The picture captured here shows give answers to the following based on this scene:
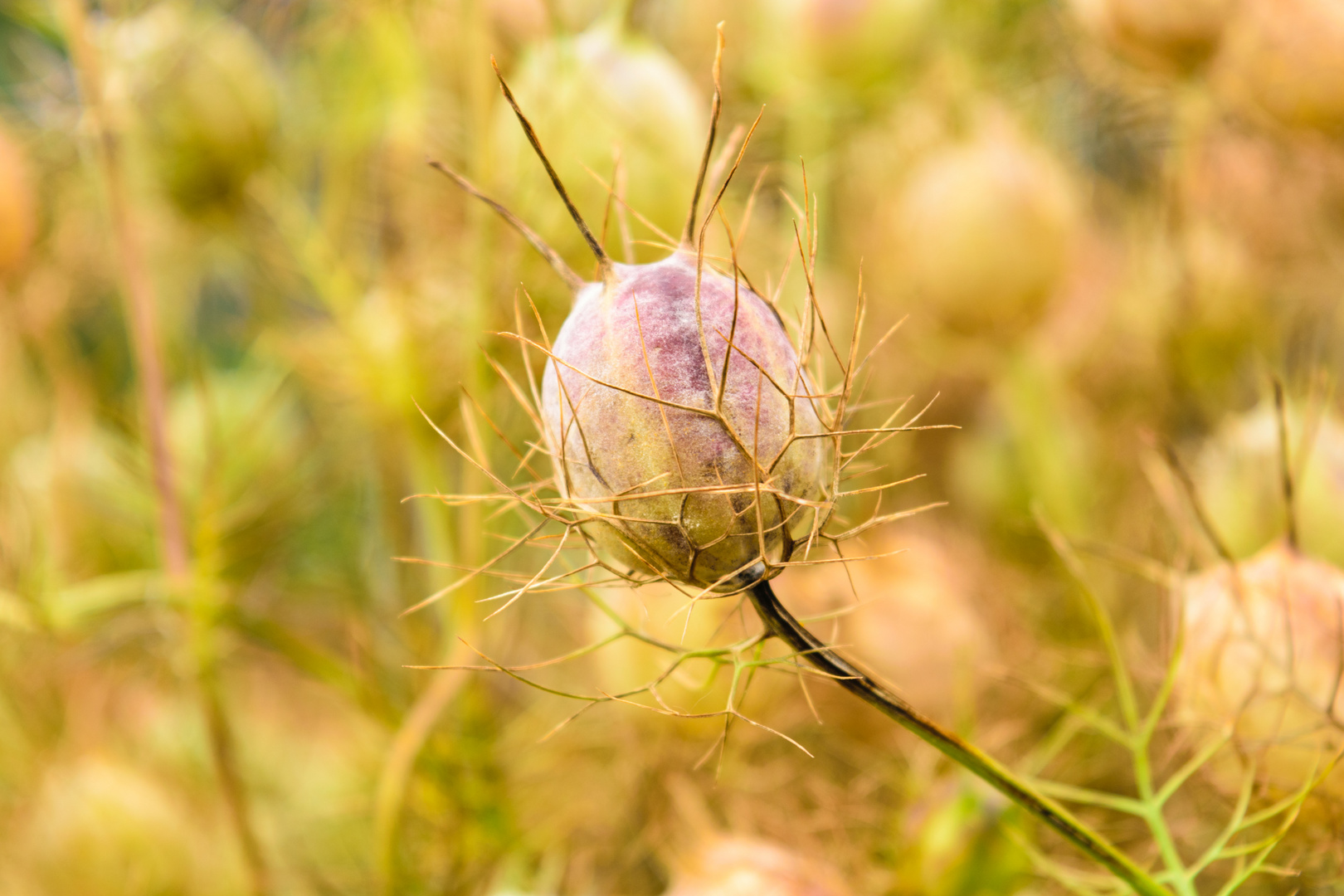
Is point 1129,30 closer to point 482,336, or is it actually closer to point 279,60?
point 482,336

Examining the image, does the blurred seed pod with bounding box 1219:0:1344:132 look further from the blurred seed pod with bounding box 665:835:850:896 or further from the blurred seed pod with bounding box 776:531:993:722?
the blurred seed pod with bounding box 665:835:850:896

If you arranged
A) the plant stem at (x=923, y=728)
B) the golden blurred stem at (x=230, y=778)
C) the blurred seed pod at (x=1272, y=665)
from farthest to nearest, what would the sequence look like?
the golden blurred stem at (x=230, y=778) → the blurred seed pod at (x=1272, y=665) → the plant stem at (x=923, y=728)

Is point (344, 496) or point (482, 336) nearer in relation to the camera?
point (482, 336)

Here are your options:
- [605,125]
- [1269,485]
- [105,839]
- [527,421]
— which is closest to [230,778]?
[105,839]

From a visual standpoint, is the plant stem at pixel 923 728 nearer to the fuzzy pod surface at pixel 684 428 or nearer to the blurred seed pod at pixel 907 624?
the fuzzy pod surface at pixel 684 428

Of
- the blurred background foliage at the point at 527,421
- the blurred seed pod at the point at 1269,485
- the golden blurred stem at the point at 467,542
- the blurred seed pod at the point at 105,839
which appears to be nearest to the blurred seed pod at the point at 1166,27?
the blurred background foliage at the point at 527,421

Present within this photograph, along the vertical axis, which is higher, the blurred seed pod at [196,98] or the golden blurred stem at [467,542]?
the blurred seed pod at [196,98]

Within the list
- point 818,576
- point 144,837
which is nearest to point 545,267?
point 818,576

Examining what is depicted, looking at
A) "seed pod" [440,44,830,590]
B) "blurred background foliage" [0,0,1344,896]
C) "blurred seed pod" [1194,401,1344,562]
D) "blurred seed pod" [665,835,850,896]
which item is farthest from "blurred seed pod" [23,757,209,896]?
"blurred seed pod" [1194,401,1344,562]
